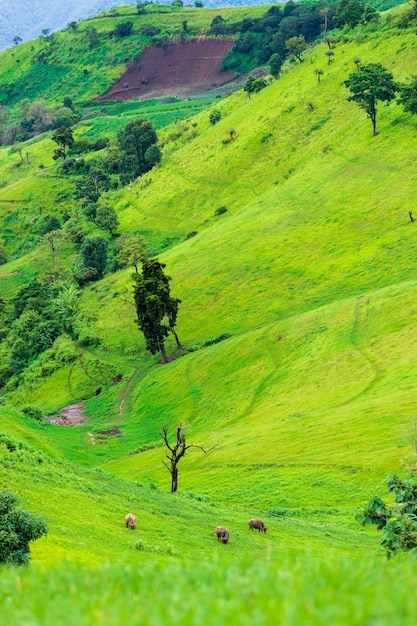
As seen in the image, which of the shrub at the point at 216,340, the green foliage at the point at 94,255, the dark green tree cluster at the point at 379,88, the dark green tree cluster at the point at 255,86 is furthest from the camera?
the dark green tree cluster at the point at 255,86

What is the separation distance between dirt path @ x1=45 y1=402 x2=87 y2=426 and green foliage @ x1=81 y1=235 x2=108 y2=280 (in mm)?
42819

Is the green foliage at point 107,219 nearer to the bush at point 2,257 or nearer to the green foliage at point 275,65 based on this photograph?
the bush at point 2,257

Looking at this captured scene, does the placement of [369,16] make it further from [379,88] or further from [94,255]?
[94,255]

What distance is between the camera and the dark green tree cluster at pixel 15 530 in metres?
20.7

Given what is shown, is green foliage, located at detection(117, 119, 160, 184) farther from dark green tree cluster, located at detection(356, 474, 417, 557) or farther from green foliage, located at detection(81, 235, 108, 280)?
dark green tree cluster, located at detection(356, 474, 417, 557)

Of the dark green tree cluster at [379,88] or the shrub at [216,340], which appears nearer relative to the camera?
the shrub at [216,340]

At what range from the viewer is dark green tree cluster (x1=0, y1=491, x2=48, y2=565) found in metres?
20.7

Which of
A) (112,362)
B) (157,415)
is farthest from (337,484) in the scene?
(112,362)

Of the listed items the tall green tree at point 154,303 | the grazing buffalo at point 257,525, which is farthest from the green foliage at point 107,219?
the grazing buffalo at point 257,525

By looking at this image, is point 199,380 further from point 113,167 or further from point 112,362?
point 113,167

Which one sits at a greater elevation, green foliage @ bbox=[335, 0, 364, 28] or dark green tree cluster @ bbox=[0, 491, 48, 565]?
green foliage @ bbox=[335, 0, 364, 28]

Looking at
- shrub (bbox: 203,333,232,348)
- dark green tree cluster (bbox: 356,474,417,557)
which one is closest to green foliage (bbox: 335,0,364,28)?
shrub (bbox: 203,333,232,348)

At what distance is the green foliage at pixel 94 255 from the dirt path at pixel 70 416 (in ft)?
140

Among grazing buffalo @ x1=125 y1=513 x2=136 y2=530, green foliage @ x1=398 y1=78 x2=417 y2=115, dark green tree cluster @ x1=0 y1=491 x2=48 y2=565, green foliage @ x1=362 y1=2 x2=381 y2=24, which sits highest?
green foliage @ x1=362 y1=2 x2=381 y2=24
